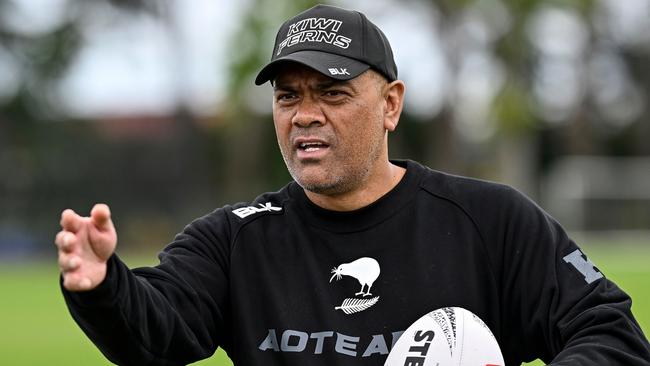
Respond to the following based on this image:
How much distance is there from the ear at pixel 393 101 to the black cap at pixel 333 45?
1.9 inches

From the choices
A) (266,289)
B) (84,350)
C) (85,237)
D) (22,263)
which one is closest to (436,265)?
(266,289)

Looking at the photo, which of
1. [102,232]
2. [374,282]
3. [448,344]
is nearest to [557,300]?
[448,344]

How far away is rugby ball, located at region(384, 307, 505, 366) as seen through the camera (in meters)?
4.33

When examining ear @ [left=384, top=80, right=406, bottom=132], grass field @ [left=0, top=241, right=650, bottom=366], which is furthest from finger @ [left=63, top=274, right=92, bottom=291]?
grass field @ [left=0, top=241, right=650, bottom=366]

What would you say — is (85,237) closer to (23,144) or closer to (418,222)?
(418,222)

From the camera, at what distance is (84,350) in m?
11.6

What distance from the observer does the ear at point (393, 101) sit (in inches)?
196

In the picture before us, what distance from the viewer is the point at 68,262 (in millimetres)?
3846

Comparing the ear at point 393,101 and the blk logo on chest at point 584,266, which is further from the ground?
the ear at point 393,101

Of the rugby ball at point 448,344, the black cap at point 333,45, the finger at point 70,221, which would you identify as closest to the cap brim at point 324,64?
the black cap at point 333,45

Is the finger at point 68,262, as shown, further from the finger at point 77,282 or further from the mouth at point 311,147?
the mouth at point 311,147

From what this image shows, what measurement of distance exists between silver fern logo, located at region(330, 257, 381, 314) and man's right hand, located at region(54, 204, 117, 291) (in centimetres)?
111

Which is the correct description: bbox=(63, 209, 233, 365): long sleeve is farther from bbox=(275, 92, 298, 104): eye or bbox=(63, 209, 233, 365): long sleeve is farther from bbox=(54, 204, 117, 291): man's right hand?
bbox=(275, 92, 298, 104): eye

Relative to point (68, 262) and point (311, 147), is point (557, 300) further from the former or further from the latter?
point (68, 262)
